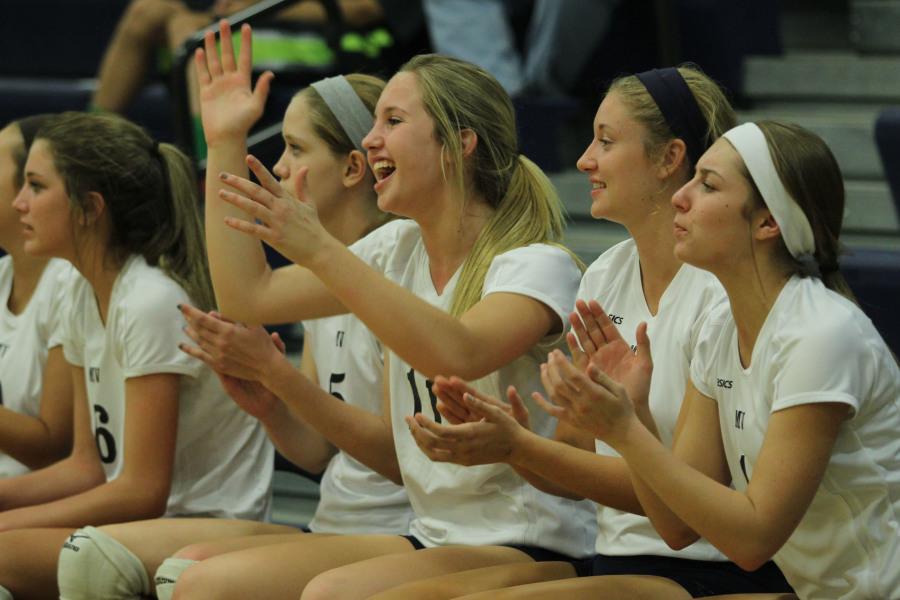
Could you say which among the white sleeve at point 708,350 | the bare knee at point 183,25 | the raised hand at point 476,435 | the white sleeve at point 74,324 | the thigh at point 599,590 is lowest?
the thigh at point 599,590

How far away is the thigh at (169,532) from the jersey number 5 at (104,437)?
0.31 meters

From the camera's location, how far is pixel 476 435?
2197mm

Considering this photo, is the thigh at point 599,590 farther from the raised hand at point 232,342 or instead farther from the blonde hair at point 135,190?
the blonde hair at point 135,190

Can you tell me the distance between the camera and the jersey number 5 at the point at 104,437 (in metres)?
3.09

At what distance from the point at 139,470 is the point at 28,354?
577 millimetres

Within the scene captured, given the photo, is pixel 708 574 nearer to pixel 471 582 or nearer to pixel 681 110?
pixel 471 582

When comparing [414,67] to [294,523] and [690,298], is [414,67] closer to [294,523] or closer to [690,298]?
[690,298]

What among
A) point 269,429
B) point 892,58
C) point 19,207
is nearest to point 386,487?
point 269,429

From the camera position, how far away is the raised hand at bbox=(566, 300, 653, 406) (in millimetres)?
2221

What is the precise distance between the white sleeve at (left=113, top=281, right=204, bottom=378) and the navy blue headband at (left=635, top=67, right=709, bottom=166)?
3.67ft

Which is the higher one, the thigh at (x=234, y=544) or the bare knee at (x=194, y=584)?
the bare knee at (x=194, y=584)

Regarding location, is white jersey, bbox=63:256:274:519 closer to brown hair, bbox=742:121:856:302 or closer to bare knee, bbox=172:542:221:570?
bare knee, bbox=172:542:221:570

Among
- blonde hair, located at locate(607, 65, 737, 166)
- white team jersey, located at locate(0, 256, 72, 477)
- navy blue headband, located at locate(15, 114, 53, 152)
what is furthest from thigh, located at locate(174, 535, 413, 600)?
navy blue headband, located at locate(15, 114, 53, 152)

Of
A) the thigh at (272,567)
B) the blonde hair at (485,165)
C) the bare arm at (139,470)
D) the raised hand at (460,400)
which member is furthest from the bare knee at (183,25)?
the raised hand at (460,400)
